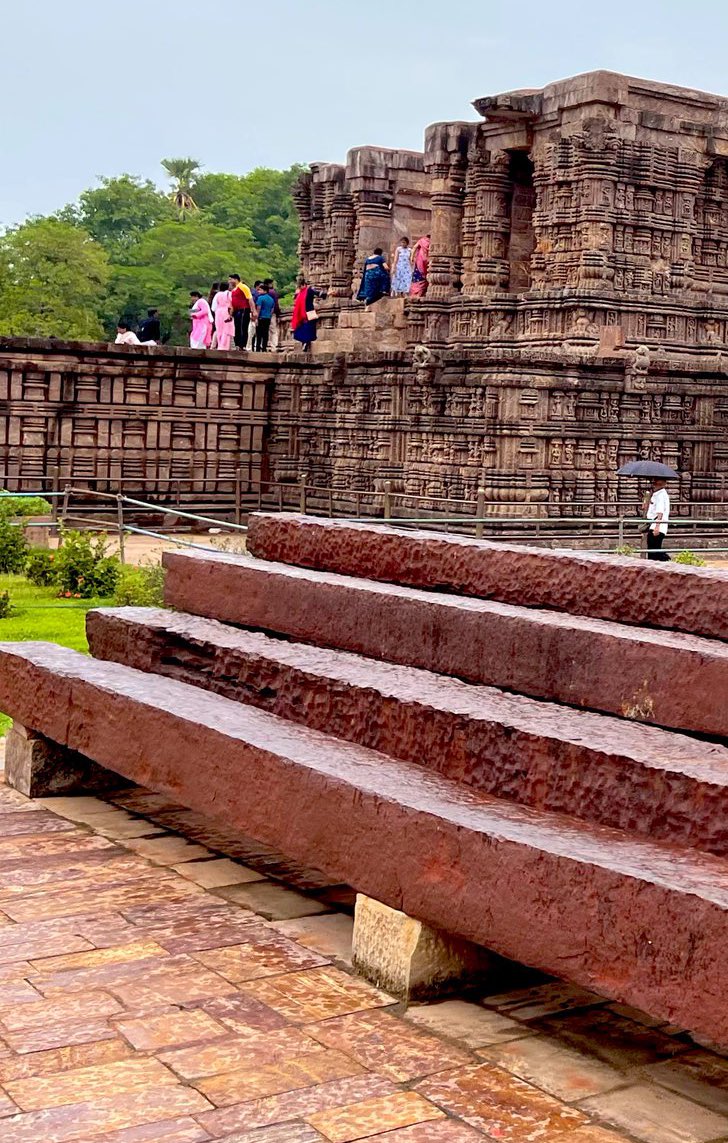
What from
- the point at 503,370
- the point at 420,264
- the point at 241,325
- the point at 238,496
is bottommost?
the point at 238,496

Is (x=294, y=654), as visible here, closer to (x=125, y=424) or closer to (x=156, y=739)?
(x=156, y=739)

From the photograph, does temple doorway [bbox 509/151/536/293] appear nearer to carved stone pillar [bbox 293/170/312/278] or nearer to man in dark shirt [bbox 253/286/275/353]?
man in dark shirt [bbox 253/286/275/353]

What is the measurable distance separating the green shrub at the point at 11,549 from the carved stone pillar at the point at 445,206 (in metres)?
9.99

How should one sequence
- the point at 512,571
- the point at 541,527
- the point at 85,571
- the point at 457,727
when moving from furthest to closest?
the point at 541,527, the point at 85,571, the point at 512,571, the point at 457,727

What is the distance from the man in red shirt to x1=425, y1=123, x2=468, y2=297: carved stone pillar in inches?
130

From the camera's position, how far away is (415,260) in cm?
2470

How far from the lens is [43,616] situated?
1288 cm

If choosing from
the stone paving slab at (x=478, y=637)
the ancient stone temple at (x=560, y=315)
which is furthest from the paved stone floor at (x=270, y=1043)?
the ancient stone temple at (x=560, y=315)

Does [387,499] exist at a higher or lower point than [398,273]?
lower

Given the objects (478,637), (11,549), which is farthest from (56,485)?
(478,637)

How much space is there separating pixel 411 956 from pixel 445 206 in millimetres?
20521

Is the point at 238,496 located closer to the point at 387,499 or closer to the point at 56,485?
the point at 56,485

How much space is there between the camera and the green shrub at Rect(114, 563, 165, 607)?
476 inches

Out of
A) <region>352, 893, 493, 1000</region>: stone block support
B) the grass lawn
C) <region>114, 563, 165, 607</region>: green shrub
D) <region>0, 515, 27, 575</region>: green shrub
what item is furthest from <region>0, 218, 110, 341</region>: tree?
<region>352, 893, 493, 1000</region>: stone block support
